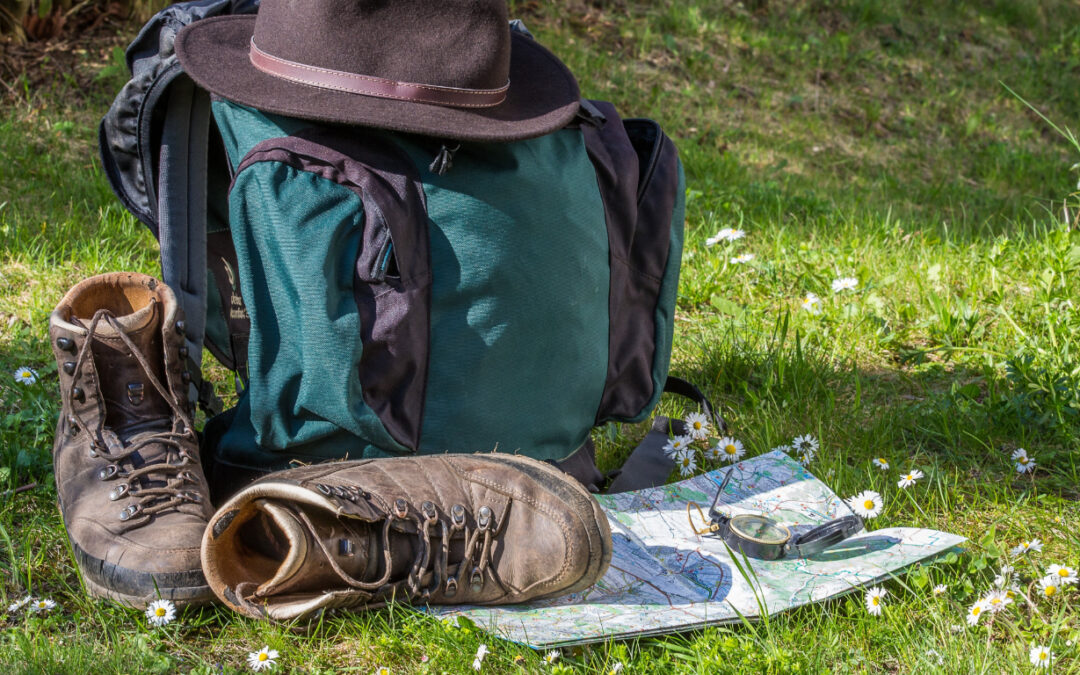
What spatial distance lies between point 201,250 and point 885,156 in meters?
4.15

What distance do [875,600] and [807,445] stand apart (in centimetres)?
68

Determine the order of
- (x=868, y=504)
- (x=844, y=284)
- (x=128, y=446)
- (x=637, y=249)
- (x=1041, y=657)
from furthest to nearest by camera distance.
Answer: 1. (x=844, y=284)
2. (x=637, y=249)
3. (x=868, y=504)
4. (x=128, y=446)
5. (x=1041, y=657)

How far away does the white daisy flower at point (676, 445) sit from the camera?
2.42 m

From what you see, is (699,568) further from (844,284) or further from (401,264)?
(844,284)

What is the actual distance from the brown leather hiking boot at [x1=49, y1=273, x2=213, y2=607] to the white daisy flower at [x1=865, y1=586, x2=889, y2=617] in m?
1.23

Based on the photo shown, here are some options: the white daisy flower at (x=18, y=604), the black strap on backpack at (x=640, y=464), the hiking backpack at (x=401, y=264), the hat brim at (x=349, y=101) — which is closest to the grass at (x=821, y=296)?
the white daisy flower at (x=18, y=604)

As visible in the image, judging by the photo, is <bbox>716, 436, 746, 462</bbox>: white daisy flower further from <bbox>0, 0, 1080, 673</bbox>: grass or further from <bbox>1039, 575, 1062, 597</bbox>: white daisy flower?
<bbox>1039, 575, 1062, 597</bbox>: white daisy flower

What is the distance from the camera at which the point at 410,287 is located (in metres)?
1.90

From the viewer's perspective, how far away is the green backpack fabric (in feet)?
6.07

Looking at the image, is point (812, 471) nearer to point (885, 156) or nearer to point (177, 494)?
point (177, 494)

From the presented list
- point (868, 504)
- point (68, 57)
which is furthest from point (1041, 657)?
point (68, 57)

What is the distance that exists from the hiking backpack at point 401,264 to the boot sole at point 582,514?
0.21 m

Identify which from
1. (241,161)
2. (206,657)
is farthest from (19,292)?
(206,657)

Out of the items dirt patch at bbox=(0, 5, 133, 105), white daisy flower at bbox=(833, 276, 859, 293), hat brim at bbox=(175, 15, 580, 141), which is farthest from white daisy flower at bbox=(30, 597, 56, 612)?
dirt patch at bbox=(0, 5, 133, 105)
